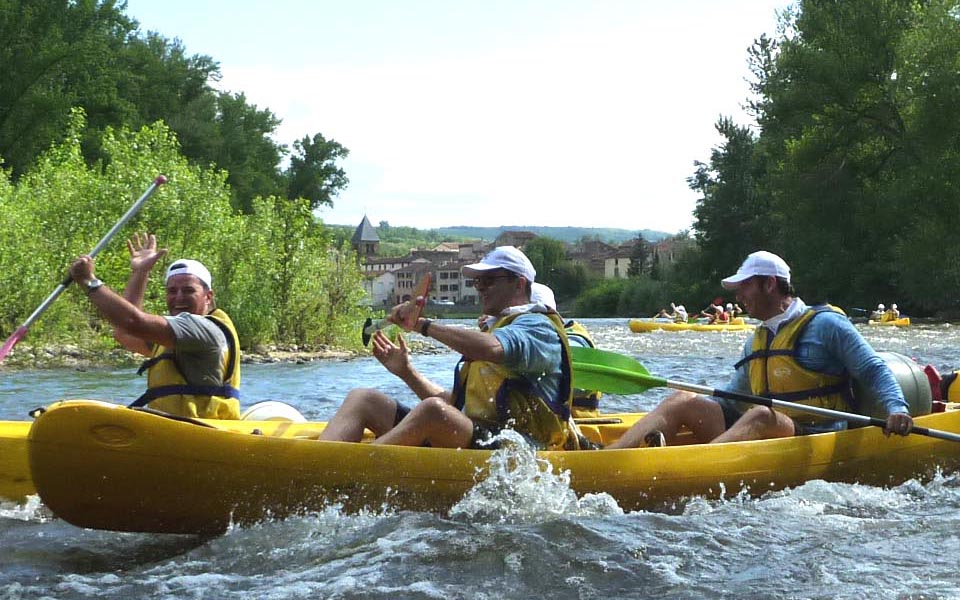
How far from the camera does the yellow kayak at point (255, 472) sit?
4.40 m

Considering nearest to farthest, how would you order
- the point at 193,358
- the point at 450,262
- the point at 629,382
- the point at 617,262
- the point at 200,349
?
the point at 200,349 → the point at 193,358 → the point at 629,382 → the point at 617,262 → the point at 450,262

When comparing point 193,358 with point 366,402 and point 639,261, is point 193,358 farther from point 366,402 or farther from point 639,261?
point 639,261

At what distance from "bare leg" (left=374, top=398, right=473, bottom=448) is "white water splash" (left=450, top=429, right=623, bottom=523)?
0.16 m

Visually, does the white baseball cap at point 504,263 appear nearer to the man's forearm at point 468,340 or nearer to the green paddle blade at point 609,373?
the man's forearm at point 468,340

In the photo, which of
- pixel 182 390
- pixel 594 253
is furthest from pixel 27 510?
pixel 594 253

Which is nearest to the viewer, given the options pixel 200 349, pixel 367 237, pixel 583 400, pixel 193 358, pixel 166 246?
pixel 200 349

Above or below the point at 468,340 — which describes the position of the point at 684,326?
below

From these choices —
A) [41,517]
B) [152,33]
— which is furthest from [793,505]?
[152,33]

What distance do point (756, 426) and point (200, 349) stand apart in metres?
2.66

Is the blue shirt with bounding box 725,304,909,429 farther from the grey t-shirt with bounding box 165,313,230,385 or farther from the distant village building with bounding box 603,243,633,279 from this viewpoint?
the distant village building with bounding box 603,243,633,279

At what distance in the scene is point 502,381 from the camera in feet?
15.4

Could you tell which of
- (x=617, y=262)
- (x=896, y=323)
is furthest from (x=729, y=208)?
(x=617, y=262)

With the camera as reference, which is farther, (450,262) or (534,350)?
(450,262)

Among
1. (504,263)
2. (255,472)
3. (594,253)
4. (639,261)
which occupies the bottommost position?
(255,472)
